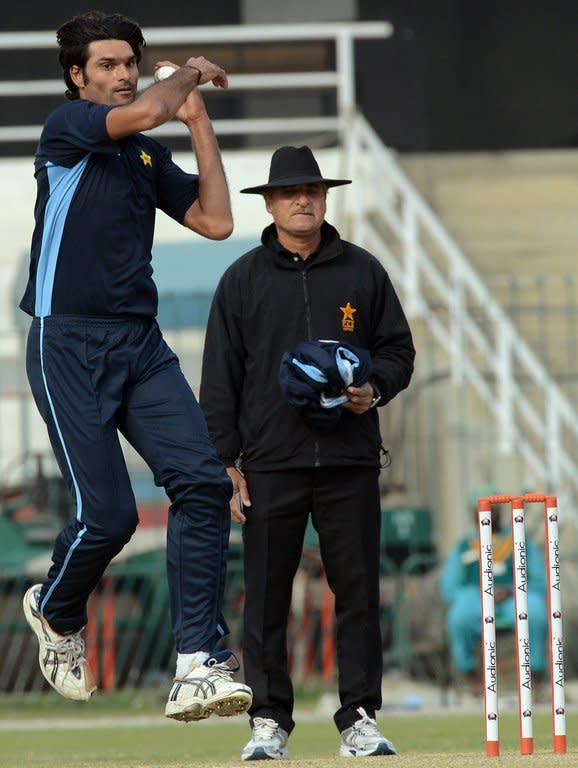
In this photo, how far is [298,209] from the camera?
817cm

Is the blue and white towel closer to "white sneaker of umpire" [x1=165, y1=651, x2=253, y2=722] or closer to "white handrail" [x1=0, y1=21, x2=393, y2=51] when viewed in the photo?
"white sneaker of umpire" [x1=165, y1=651, x2=253, y2=722]

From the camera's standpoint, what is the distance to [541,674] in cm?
1364

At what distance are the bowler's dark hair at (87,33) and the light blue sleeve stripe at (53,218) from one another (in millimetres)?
403

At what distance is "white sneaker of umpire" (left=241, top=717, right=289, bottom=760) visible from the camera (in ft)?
25.0

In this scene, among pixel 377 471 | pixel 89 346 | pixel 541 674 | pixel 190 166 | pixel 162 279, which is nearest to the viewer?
pixel 89 346

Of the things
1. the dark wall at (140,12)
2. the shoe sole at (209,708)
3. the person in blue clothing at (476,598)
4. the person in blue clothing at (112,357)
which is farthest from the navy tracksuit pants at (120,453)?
the dark wall at (140,12)

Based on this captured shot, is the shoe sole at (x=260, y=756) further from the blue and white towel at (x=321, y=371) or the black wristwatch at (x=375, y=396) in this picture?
the black wristwatch at (x=375, y=396)

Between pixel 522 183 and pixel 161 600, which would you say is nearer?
pixel 161 600

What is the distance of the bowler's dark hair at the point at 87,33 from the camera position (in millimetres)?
6953

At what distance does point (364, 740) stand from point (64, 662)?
129 centimetres

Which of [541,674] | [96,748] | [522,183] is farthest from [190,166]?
[96,748]

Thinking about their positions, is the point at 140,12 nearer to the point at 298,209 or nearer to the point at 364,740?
the point at 298,209

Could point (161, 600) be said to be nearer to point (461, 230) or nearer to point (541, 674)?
point (541, 674)

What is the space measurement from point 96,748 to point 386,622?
448 cm
